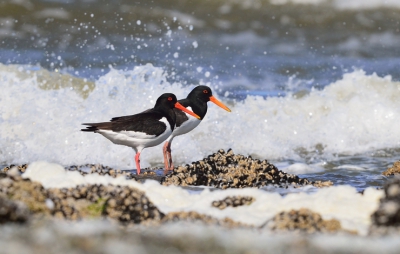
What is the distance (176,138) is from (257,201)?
636cm

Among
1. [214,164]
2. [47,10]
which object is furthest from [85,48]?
[214,164]

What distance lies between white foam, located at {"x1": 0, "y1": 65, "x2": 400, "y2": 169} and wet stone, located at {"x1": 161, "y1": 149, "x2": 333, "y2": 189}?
141 inches

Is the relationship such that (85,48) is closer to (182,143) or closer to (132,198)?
(182,143)

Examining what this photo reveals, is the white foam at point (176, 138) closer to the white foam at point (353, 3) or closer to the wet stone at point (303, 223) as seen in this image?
the wet stone at point (303, 223)

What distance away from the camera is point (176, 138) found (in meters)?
10.6

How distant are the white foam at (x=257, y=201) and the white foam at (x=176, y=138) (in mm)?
4785

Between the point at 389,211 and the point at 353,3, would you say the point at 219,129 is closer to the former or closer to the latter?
the point at 389,211

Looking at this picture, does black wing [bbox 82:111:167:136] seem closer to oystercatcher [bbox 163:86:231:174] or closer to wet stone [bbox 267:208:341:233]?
oystercatcher [bbox 163:86:231:174]

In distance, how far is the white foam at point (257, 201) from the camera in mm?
3838

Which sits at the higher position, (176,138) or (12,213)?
(176,138)

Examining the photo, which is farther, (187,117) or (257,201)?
(187,117)

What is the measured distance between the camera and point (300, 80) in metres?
17.0

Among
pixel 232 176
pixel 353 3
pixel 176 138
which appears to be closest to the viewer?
pixel 232 176

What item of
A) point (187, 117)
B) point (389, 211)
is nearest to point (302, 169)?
point (187, 117)
